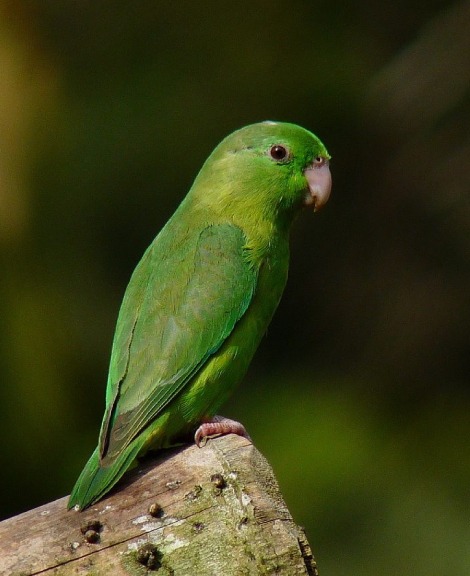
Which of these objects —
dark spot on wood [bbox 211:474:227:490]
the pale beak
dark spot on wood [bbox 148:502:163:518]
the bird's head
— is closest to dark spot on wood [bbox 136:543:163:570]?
dark spot on wood [bbox 148:502:163:518]

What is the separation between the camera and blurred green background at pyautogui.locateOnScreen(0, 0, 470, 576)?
726cm

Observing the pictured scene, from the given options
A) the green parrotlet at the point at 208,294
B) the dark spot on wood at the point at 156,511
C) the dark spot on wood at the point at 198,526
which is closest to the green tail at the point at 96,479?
the green parrotlet at the point at 208,294

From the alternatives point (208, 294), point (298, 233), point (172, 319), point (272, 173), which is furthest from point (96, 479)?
point (298, 233)

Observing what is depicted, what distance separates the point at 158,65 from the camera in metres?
8.24

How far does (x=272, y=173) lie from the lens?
4789mm

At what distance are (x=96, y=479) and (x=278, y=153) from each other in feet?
6.68

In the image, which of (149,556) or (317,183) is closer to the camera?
(149,556)

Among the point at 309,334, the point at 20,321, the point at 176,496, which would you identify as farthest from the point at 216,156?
→ the point at 309,334

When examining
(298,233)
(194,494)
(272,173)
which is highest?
(272,173)

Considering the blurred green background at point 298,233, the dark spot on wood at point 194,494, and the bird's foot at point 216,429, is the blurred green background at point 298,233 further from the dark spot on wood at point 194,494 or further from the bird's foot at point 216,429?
the dark spot on wood at point 194,494

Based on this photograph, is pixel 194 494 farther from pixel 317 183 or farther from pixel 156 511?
pixel 317 183

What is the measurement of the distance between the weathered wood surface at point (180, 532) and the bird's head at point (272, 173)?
1803 millimetres

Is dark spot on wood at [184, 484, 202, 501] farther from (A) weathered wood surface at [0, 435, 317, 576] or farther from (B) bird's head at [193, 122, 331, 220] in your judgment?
(B) bird's head at [193, 122, 331, 220]

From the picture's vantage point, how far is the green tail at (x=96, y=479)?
325cm
